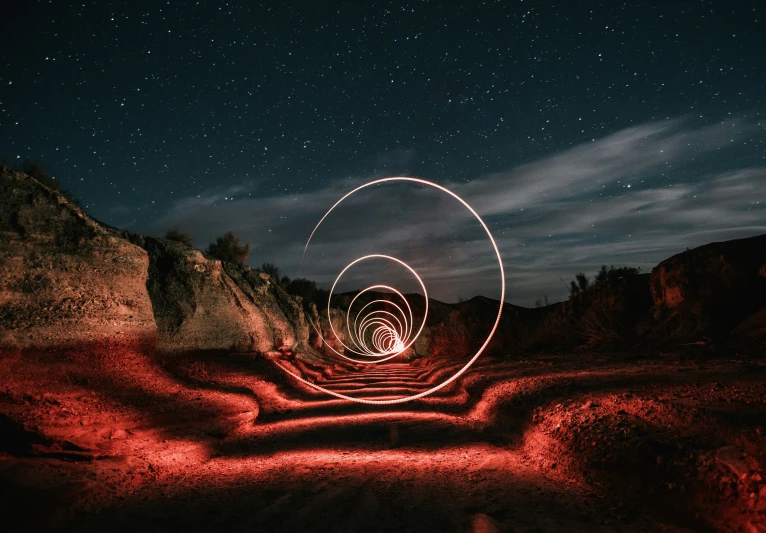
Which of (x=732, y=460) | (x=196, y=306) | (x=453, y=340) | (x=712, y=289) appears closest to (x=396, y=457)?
(x=732, y=460)

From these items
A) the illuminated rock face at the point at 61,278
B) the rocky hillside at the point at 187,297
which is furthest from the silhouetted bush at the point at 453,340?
the illuminated rock face at the point at 61,278

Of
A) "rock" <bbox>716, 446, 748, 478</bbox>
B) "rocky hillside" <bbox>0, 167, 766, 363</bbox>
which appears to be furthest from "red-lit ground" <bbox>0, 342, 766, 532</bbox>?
"rocky hillside" <bbox>0, 167, 766, 363</bbox>

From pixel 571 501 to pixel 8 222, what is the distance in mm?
6539

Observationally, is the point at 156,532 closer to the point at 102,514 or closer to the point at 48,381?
the point at 102,514

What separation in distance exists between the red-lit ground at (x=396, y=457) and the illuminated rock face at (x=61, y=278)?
0.30 metres

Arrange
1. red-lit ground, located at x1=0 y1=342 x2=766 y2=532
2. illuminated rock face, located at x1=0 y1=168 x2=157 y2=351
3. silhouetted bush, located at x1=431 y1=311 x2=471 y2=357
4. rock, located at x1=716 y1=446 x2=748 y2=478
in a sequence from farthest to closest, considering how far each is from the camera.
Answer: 1. silhouetted bush, located at x1=431 y1=311 x2=471 y2=357
2. illuminated rock face, located at x1=0 y1=168 x2=157 y2=351
3. red-lit ground, located at x1=0 y1=342 x2=766 y2=532
4. rock, located at x1=716 y1=446 x2=748 y2=478

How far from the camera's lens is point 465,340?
18.4 metres

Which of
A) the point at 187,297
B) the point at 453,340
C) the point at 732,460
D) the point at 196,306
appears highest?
the point at 187,297

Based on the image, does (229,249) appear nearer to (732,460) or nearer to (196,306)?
(196,306)

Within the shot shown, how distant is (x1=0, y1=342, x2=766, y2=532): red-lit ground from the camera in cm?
267

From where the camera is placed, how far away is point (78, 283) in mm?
5383

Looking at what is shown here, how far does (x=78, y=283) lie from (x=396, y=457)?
4.65m

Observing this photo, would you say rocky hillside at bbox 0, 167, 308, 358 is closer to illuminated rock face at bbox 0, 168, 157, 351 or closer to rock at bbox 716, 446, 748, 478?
illuminated rock face at bbox 0, 168, 157, 351

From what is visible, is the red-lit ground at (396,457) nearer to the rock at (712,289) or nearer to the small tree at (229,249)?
the rock at (712,289)
